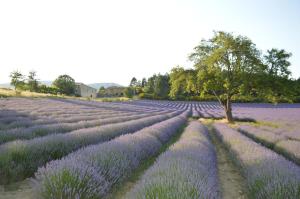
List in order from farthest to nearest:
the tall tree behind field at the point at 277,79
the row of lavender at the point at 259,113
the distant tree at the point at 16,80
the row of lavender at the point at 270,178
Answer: the distant tree at the point at 16,80 → the row of lavender at the point at 259,113 → the tall tree behind field at the point at 277,79 → the row of lavender at the point at 270,178

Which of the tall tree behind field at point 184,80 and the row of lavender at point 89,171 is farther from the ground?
the tall tree behind field at point 184,80

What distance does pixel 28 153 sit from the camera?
479cm

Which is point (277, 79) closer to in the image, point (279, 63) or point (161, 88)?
point (279, 63)

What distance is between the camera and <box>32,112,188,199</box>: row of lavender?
3230 millimetres

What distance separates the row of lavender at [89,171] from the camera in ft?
10.6

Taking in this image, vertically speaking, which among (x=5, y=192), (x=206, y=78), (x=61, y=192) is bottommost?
(x=5, y=192)

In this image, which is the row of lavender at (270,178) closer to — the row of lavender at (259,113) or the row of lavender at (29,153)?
the row of lavender at (29,153)

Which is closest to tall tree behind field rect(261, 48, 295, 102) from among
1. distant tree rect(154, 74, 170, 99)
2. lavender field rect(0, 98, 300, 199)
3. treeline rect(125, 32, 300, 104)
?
treeline rect(125, 32, 300, 104)

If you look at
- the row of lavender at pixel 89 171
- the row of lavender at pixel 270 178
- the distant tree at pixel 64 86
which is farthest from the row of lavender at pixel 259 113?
the distant tree at pixel 64 86

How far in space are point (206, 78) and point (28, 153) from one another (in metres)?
17.0

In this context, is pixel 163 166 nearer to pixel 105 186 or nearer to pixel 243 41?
pixel 105 186

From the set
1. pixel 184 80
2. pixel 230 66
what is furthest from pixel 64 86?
pixel 230 66

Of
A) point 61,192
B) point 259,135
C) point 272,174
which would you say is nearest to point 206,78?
point 259,135

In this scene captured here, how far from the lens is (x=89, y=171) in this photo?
3.54 metres
